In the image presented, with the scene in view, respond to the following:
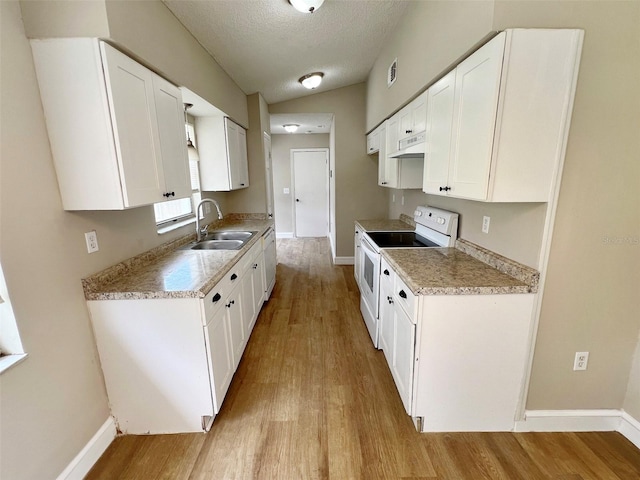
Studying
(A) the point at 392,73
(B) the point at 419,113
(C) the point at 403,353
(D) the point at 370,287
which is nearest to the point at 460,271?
(C) the point at 403,353

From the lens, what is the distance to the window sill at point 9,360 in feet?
3.89

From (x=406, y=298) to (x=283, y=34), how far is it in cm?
240

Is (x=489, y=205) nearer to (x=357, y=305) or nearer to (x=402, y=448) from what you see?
(x=402, y=448)

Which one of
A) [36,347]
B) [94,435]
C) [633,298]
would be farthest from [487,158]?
[94,435]

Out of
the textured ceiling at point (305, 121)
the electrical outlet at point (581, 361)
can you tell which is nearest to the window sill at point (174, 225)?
the textured ceiling at point (305, 121)

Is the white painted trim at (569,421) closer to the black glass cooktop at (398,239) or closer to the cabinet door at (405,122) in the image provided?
the black glass cooktop at (398,239)

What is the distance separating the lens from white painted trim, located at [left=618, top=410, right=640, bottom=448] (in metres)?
1.64

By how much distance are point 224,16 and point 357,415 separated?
2.94 meters

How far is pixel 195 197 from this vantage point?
130 inches

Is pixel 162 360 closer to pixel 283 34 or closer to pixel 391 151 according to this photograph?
pixel 283 34

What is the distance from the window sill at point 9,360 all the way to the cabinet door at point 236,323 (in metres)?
0.98

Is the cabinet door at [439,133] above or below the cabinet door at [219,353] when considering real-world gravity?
above

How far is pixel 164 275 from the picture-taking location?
1.83 metres

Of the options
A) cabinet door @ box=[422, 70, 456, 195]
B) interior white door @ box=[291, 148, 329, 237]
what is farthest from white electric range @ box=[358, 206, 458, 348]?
interior white door @ box=[291, 148, 329, 237]
